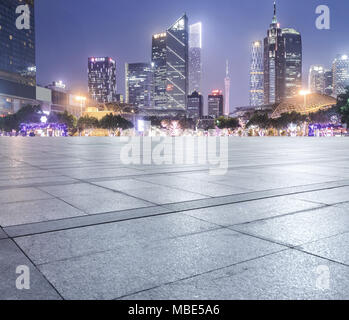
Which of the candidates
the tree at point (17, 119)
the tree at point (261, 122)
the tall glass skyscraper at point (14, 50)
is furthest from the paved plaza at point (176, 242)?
the tall glass skyscraper at point (14, 50)

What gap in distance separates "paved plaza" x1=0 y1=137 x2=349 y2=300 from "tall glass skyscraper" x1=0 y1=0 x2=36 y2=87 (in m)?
170

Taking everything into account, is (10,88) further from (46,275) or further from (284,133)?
(46,275)

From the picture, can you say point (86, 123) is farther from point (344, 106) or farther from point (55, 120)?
point (344, 106)

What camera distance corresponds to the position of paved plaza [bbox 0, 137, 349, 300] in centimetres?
329

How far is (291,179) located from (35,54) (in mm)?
206700

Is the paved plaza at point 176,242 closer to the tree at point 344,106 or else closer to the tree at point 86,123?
the tree at point 344,106

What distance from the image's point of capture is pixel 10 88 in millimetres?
152625

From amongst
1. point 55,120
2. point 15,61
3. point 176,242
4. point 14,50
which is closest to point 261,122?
point 55,120

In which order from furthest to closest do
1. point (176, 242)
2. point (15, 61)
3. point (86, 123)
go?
point (15, 61) → point (86, 123) → point (176, 242)

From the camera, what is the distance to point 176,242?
4.58m

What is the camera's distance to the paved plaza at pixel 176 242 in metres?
3.29

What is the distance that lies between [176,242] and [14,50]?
194983mm

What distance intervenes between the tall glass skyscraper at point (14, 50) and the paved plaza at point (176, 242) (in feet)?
556
